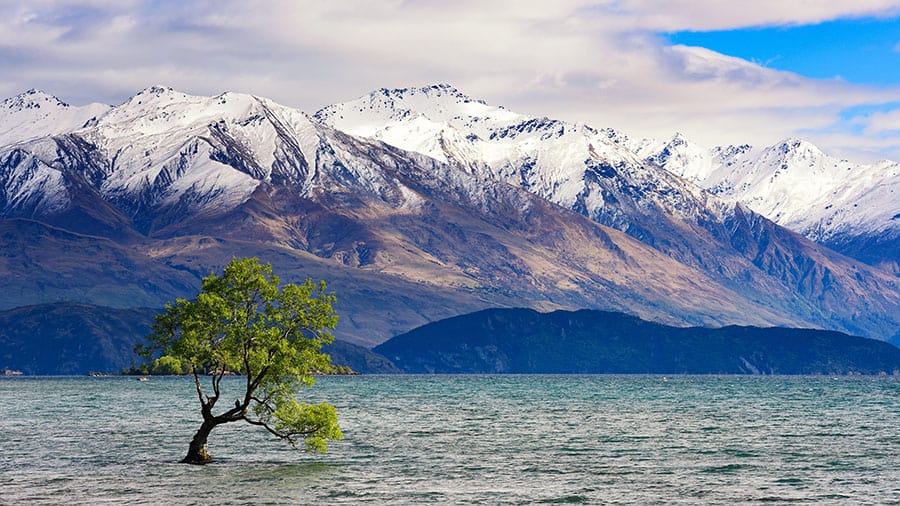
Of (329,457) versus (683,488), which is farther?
(329,457)

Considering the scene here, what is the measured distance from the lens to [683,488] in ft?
313

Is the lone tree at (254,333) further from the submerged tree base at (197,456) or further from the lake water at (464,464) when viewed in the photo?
the submerged tree base at (197,456)

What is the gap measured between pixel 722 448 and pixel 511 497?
4531 cm

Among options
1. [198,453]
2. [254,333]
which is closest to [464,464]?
[198,453]

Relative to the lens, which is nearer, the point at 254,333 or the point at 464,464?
the point at 254,333

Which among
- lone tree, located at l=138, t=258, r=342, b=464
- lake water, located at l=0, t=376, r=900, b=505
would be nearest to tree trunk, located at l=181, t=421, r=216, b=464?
lake water, located at l=0, t=376, r=900, b=505

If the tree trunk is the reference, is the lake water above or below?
below

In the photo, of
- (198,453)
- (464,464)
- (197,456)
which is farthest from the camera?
(464,464)

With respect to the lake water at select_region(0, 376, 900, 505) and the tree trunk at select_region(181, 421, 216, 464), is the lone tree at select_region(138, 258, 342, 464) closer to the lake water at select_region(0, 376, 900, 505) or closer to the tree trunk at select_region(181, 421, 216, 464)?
the tree trunk at select_region(181, 421, 216, 464)

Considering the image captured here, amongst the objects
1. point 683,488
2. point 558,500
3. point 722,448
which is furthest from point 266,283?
point 722,448

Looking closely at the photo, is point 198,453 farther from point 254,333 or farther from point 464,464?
point 464,464

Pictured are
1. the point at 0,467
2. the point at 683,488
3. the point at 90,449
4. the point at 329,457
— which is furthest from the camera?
the point at 90,449

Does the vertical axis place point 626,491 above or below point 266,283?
below

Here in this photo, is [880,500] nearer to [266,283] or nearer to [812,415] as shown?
[266,283]
